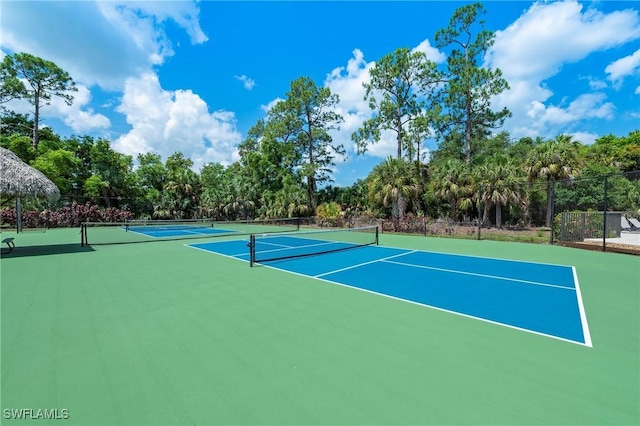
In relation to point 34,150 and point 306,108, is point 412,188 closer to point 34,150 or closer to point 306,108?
point 306,108

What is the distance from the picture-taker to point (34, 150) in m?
26.0

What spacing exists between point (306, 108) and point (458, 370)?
3531 centimetres

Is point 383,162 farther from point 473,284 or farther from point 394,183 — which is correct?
point 473,284

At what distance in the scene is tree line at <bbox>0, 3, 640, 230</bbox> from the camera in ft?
70.5

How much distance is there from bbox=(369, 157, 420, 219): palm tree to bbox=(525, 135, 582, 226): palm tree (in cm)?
884

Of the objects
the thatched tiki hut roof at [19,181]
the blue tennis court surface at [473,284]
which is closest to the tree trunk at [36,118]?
the thatched tiki hut roof at [19,181]

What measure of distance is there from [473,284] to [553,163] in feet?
67.3

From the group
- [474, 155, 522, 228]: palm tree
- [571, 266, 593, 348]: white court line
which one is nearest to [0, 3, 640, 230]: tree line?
[474, 155, 522, 228]: palm tree

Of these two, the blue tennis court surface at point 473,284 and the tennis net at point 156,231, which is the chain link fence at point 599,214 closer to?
the blue tennis court surface at point 473,284

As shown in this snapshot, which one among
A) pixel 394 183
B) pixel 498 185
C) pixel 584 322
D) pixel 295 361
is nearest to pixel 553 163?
pixel 498 185

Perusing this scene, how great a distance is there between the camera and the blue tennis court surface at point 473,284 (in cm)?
435

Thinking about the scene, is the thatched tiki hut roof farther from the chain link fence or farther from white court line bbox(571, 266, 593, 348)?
the chain link fence

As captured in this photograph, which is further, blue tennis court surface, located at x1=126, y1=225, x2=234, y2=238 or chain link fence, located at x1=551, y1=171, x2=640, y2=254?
blue tennis court surface, located at x1=126, y1=225, x2=234, y2=238

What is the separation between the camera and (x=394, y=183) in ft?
69.3
